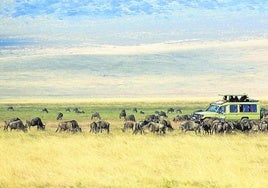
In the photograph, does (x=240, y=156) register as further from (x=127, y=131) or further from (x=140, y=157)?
(x=127, y=131)

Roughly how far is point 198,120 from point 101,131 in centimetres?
498

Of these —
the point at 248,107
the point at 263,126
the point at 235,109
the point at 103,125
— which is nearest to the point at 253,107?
the point at 248,107

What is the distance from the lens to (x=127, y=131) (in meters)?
39.9

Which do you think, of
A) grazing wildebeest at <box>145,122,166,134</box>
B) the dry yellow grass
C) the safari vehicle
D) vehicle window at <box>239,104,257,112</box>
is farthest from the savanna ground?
vehicle window at <box>239,104,257,112</box>

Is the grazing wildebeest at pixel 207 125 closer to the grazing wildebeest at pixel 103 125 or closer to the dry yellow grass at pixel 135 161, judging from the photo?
the dry yellow grass at pixel 135 161

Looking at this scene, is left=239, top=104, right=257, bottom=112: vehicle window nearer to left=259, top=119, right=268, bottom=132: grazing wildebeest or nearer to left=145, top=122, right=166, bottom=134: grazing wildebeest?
left=259, top=119, right=268, bottom=132: grazing wildebeest

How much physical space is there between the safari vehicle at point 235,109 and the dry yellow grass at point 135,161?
4.47 m

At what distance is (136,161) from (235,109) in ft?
50.9

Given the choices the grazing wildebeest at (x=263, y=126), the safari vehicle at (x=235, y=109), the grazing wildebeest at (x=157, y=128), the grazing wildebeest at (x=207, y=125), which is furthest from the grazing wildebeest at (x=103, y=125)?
the grazing wildebeest at (x=263, y=126)

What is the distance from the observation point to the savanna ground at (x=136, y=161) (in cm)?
2005

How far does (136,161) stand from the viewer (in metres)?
24.6

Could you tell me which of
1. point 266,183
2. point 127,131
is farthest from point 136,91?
point 266,183

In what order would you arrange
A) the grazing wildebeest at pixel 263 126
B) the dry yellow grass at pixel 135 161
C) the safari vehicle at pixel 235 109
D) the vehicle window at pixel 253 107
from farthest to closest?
the vehicle window at pixel 253 107
the safari vehicle at pixel 235 109
the grazing wildebeest at pixel 263 126
the dry yellow grass at pixel 135 161

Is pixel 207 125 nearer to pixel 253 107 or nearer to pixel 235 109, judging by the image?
pixel 235 109
